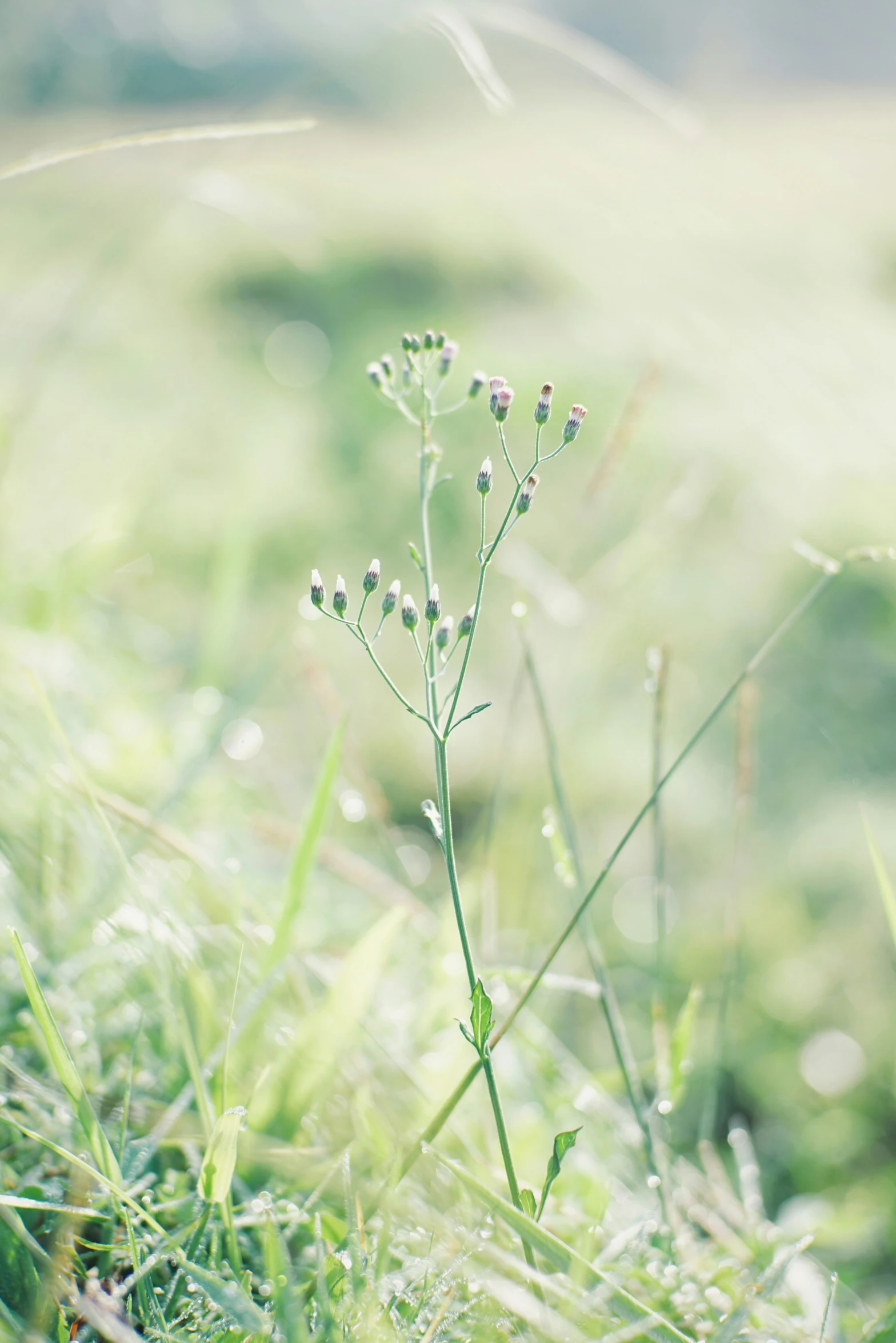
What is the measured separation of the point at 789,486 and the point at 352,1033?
1.24 metres

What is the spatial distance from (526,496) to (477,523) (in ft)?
3.62

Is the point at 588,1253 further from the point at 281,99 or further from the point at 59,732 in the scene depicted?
the point at 281,99

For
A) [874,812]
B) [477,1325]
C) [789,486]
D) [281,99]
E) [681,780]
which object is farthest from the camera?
[789,486]

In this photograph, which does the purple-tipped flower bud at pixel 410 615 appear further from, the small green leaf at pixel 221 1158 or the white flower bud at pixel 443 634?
the small green leaf at pixel 221 1158

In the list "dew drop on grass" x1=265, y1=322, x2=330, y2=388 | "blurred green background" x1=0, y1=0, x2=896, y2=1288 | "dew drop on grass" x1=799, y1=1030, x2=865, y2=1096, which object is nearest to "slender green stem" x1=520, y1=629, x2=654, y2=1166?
"blurred green background" x1=0, y1=0, x2=896, y2=1288

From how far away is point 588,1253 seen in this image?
35cm

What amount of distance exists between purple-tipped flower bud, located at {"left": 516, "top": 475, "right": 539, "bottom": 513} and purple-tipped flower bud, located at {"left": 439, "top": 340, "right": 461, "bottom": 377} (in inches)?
2.7

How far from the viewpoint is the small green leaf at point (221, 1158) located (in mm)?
306

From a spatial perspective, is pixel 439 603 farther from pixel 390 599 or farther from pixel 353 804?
pixel 353 804

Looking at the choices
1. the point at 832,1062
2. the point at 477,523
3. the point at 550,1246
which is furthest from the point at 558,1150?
the point at 477,523

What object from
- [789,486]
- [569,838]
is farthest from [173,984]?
[789,486]

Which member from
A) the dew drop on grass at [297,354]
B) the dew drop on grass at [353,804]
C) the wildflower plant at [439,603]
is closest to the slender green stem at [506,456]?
the wildflower plant at [439,603]

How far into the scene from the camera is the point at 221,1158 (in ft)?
1.02

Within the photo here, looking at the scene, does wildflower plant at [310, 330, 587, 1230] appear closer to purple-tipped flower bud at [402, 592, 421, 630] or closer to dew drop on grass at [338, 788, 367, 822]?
purple-tipped flower bud at [402, 592, 421, 630]
